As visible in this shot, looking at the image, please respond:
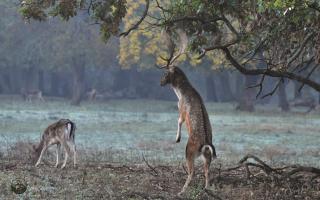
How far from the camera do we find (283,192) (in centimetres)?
1107

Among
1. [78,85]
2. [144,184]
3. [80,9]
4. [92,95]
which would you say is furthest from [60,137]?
[92,95]

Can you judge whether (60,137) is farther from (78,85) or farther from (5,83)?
(5,83)

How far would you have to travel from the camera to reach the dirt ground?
427 inches

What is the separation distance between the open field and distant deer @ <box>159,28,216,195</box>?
50 cm

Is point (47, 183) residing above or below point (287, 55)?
below

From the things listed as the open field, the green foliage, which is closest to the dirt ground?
the open field

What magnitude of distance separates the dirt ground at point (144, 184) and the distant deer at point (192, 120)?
48 centimetres

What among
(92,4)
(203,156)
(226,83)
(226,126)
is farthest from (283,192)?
(226,83)

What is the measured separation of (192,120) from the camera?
37.4 feet

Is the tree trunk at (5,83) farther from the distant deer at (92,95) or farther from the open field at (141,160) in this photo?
the open field at (141,160)

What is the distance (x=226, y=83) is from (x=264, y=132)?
129 feet

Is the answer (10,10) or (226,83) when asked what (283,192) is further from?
(226,83)

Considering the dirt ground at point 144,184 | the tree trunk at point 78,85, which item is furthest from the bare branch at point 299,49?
the tree trunk at point 78,85

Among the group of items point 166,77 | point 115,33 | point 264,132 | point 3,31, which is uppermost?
point 3,31
